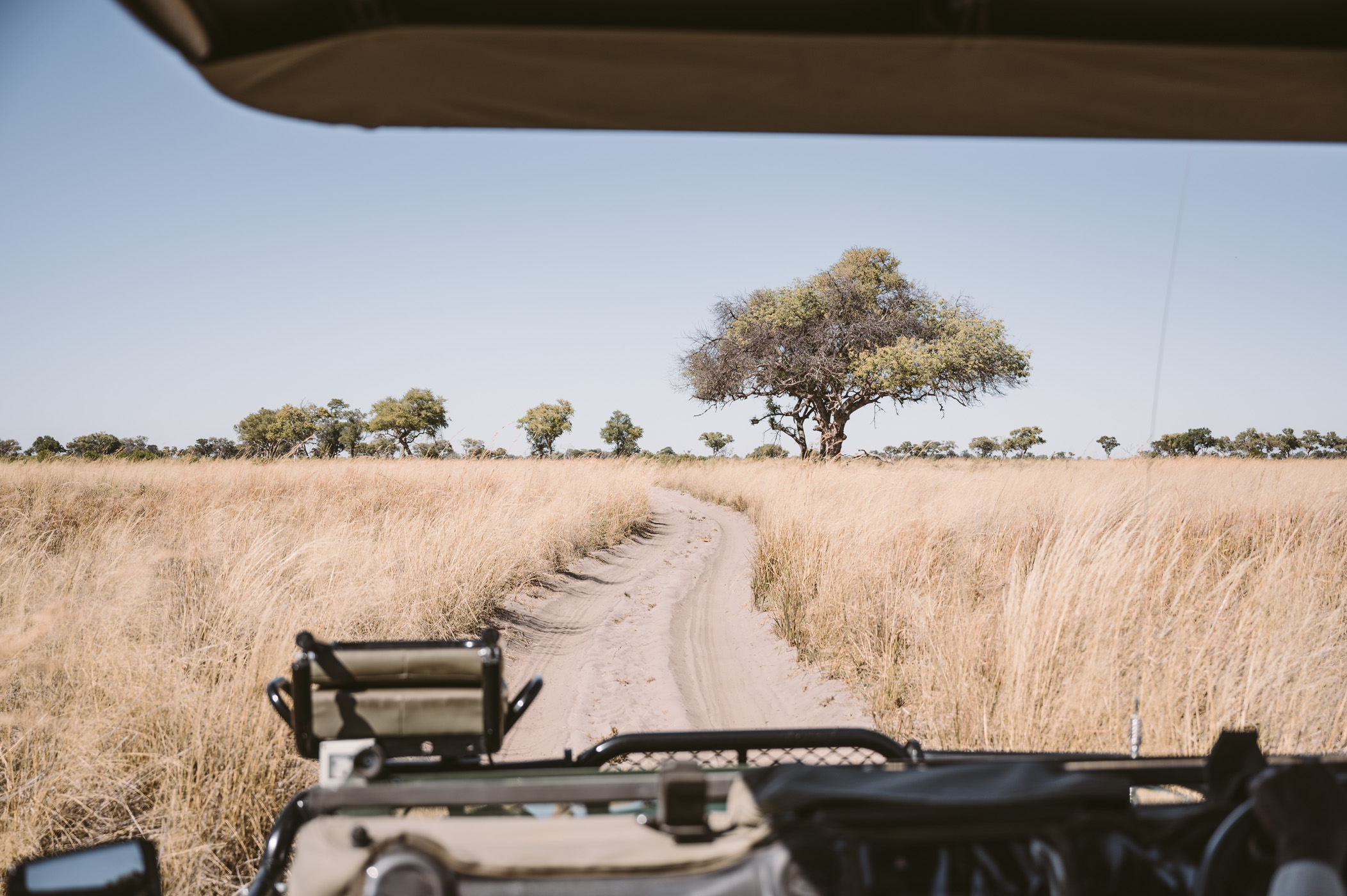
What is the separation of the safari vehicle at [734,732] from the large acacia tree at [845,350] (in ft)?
71.6

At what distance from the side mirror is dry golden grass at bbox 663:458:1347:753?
251cm

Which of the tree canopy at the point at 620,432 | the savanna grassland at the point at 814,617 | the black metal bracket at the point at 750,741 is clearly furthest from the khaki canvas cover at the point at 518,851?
the tree canopy at the point at 620,432

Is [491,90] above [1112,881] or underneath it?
above

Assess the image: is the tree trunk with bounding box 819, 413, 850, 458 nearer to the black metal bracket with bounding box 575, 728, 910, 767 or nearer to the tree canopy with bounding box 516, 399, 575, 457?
the black metal bracket with bounding box 575, 728, 910, 767

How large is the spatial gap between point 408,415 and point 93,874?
2364 inches

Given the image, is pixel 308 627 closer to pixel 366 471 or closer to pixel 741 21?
pixel 741 21

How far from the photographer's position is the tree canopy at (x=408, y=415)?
57.0 meters

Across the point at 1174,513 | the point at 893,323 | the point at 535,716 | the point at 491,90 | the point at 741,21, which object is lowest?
the point at 535,716

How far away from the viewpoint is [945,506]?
23.9ft

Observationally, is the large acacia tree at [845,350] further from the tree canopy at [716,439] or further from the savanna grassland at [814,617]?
the tree canopy at [716,439]

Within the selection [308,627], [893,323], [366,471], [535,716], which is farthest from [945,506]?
[893,323]

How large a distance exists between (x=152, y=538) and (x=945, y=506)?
7448mm

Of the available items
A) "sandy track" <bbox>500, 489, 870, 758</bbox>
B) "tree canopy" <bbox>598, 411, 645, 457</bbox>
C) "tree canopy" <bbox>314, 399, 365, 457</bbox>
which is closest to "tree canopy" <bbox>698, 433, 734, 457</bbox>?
"tree canopy" <bbox>598, 411, 645, 457</bbox>

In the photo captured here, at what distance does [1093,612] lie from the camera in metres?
3.42
